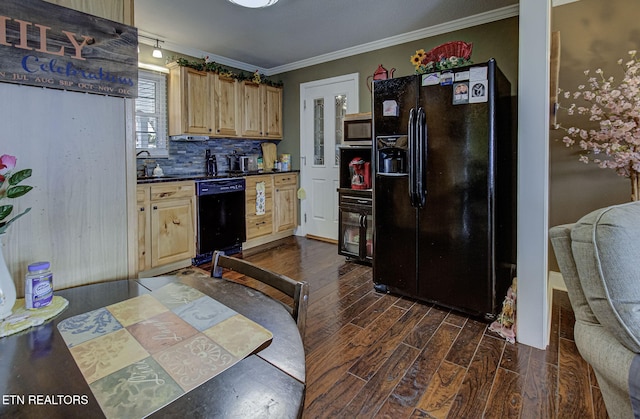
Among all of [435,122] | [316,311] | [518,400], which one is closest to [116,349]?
[518,400]

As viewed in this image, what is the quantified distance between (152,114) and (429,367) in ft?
12.5

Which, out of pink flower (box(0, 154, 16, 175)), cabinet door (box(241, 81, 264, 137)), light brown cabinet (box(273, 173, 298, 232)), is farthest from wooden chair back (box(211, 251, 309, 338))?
cabinet door (box(241, 81, 264, 137))

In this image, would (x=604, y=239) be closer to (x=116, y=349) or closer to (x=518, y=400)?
(x=518, y=400)

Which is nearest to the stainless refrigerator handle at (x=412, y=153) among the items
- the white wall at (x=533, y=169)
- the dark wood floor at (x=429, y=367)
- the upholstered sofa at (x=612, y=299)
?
the white wall at (x=533, y=169)

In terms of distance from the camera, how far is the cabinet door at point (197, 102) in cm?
391

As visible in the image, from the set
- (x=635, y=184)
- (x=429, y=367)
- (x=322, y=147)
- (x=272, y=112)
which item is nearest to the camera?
(x=429, y=367)

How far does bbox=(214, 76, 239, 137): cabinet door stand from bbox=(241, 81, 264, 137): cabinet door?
0.45 ft

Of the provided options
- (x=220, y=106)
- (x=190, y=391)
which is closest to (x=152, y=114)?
(x=220, y=106)

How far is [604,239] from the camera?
100 centimetres

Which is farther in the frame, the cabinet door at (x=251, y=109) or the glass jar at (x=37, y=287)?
the cabinet door at (x=251, y=109)

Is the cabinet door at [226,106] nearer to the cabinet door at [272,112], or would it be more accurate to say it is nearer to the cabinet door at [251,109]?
the cabinet door at [251,109]

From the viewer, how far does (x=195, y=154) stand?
4.40m

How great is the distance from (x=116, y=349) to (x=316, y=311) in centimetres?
196

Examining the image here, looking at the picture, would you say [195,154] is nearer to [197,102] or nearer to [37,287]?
[197,102]
